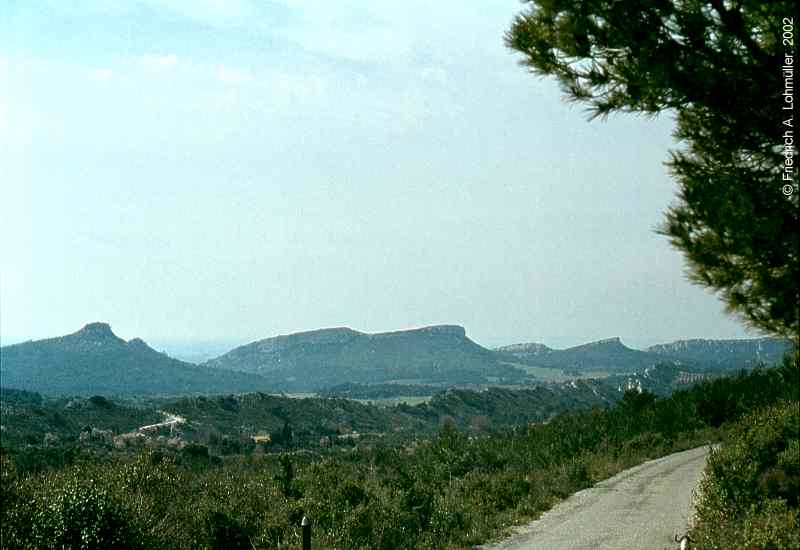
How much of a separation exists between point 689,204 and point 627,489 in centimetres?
1123

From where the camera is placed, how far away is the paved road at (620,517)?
1336 cm

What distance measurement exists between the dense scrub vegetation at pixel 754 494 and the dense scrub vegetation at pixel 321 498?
169 inches

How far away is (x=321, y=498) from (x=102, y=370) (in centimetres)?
16242

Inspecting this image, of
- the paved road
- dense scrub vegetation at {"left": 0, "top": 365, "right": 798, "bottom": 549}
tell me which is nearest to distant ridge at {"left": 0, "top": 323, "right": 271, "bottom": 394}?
dense scrub vegetation at {"left": 0, "top": 365, "right": 798, "bottom": 549}

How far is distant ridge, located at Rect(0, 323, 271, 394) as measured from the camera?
524 ft

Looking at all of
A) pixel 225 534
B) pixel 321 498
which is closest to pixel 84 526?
pixel 225 534

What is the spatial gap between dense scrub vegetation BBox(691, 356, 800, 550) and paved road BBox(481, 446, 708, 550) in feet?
4.12

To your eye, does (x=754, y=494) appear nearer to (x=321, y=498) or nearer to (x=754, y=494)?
(x=754, y=494)

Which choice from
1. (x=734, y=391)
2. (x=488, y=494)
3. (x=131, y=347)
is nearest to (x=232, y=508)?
(x=488, y=494)

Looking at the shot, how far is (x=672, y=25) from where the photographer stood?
9.48 metres

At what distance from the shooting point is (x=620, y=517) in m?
15.2

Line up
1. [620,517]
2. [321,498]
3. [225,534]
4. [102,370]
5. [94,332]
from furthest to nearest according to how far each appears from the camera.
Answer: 1. [94,332]
2. [102,370]
3. [321,498]
4. [225,534]
5. [620,517]

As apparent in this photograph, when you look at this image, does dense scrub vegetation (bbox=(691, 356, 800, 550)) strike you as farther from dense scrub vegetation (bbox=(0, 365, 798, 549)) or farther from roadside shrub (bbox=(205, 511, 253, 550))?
roadside shrub (bbox=(205, 511, 253, 550))

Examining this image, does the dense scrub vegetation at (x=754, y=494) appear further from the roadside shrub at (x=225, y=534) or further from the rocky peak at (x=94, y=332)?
the rocky peak at (x=94, y=332)
